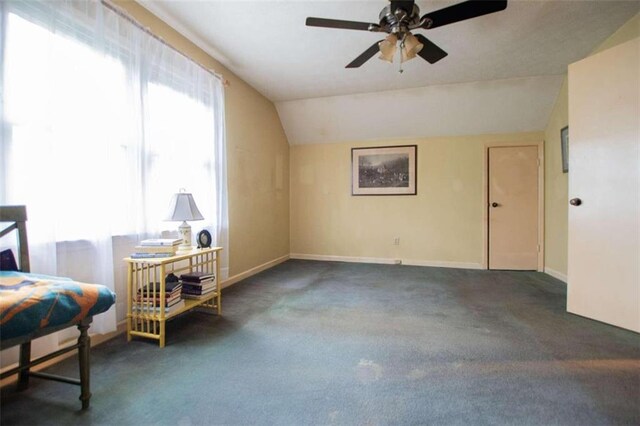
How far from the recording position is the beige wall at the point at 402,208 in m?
4.40

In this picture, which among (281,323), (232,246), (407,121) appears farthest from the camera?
(407,121)

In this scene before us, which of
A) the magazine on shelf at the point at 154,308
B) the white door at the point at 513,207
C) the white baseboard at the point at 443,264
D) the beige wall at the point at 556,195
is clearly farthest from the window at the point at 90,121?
the beige wall at the point at 556,195

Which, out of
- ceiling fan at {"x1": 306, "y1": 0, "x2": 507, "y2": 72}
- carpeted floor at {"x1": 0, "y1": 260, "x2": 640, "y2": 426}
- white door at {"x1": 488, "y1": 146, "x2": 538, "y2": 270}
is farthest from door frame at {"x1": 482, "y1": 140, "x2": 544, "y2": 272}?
ceiling fan at {"x1": 306, "y1": 0, "x2": 507, "y2": 72}

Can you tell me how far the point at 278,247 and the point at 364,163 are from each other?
1.97m

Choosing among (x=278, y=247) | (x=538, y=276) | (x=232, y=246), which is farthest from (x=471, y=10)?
(x=278, y=247)

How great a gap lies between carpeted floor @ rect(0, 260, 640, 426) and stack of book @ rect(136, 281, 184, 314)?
0.73 feet

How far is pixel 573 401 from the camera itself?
138 cm

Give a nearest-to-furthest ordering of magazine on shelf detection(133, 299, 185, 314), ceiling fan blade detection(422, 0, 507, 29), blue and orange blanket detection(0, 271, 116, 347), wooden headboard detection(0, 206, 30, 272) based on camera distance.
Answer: blue and orange blanket detection(0, 271, 116, 347)
wooden headboard detection(0, 206, 30, 272)
ceiling fan blade detection(422, 0, 507, 29)
magazine on shelf detection(133, 299, 185, 314)

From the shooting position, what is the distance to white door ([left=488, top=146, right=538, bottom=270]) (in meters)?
4.14

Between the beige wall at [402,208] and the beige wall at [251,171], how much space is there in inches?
17.4

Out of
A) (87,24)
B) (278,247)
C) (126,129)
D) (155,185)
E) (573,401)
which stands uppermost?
(87,24)

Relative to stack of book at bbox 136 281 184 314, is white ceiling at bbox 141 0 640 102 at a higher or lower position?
higher

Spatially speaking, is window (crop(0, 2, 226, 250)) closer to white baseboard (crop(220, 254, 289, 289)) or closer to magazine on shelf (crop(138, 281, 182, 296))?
magazine on shelf (crop(138, 281, 182, 296))

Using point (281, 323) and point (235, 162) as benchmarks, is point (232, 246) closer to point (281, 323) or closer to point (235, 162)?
point (235, 162)
